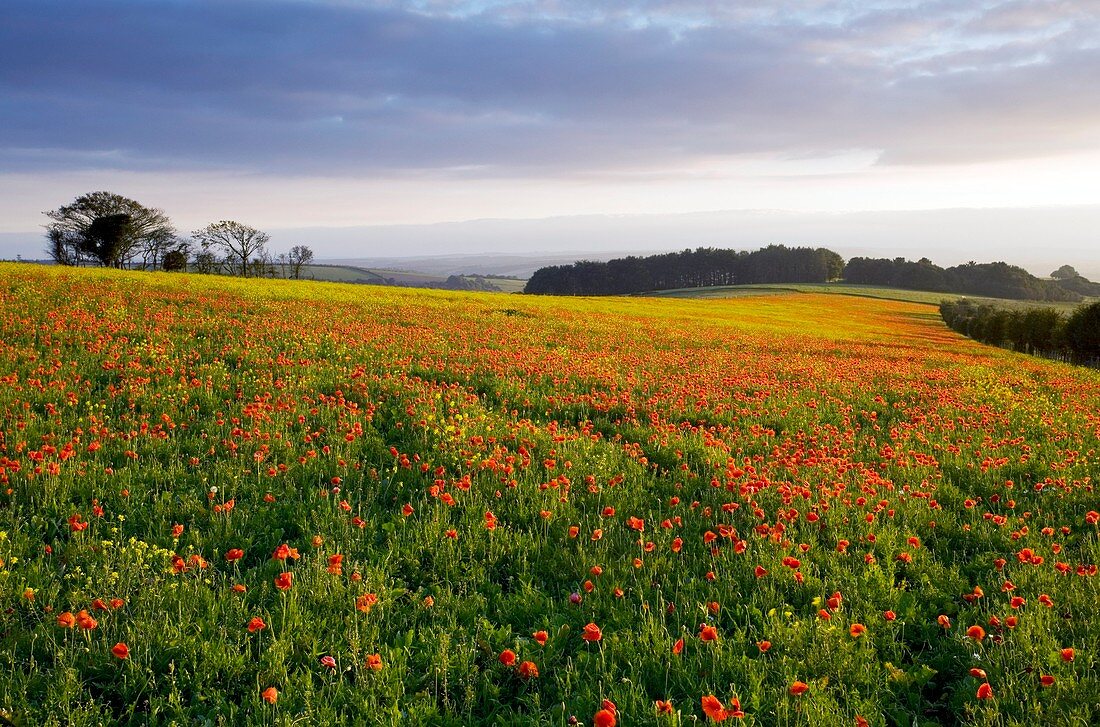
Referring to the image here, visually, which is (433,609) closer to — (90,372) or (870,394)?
(90,372)

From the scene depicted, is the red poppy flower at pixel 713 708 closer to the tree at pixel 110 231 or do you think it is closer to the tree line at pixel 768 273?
the tree at pixel 110 231

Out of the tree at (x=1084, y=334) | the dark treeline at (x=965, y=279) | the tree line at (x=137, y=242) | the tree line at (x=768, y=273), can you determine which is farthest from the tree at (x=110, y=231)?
the dark treeline at (x=965, y=279)

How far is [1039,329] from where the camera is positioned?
181ft

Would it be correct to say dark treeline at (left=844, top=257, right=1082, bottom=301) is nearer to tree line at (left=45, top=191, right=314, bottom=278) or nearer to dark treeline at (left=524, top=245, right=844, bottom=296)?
dark treeline at (left=524, top=245, right=844, bottom=296)

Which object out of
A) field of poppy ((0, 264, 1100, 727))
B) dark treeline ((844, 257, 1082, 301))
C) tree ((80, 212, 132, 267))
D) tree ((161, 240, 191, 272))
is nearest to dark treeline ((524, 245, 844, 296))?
dark treeline ((844, 257, 1082, 301))

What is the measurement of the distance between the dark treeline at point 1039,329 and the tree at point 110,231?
93.3 metres

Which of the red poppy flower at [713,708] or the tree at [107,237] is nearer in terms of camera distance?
the red poppy flower at [713,708]

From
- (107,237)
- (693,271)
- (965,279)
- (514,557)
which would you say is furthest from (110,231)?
(965,279)

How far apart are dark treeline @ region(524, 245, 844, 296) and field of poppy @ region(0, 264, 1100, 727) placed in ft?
419

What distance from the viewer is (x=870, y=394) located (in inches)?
554

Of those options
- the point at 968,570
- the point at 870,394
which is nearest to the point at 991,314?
the point at 870,394

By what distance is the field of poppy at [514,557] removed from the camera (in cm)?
386

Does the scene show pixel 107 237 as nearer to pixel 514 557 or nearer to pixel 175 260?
pixel 175 260

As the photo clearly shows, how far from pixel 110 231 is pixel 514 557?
8720cm
